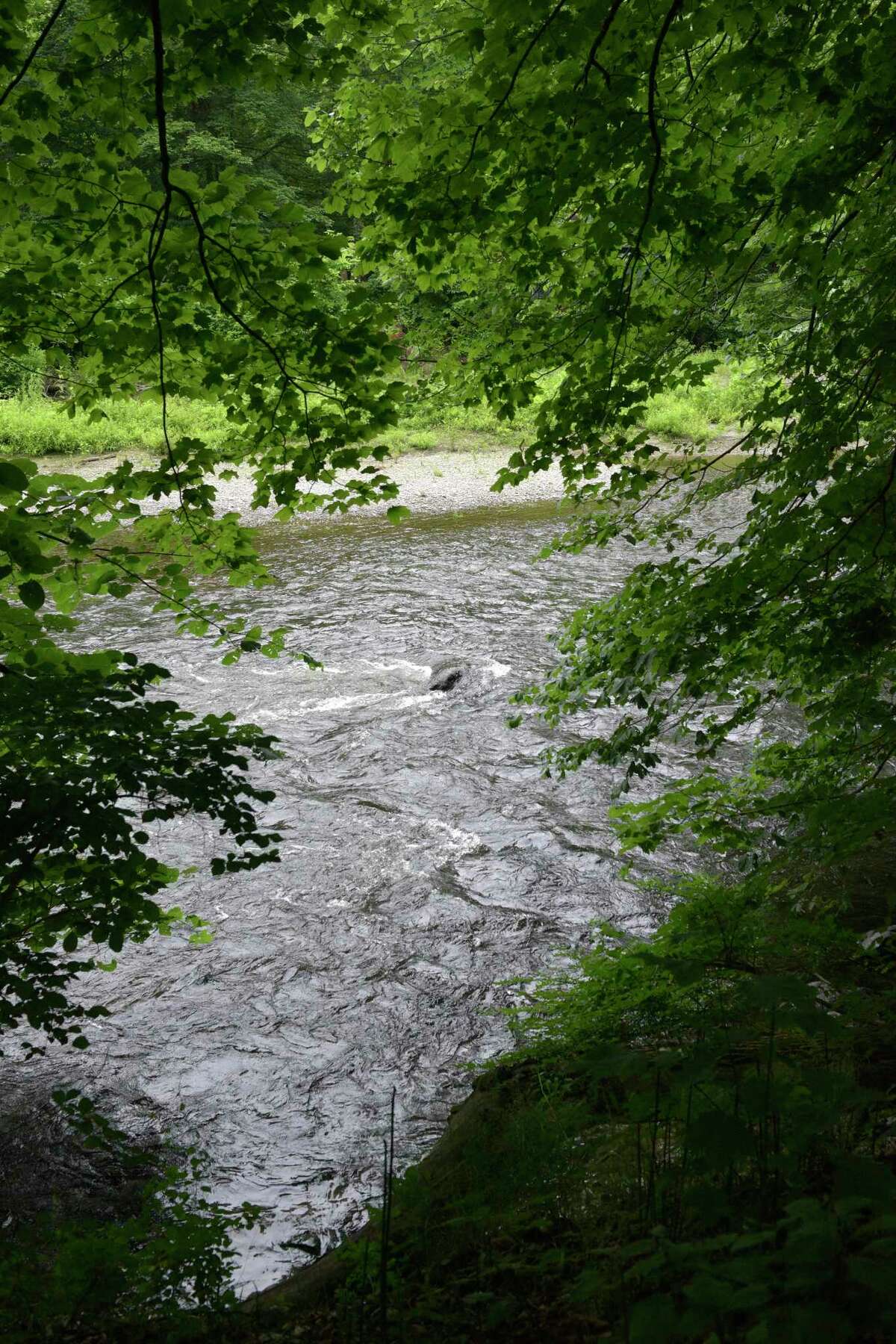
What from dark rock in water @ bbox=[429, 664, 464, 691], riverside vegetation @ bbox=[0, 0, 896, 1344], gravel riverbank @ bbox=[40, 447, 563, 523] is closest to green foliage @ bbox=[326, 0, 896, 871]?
riverside vegetation @ bbox=[0, 0, 896, 1344]

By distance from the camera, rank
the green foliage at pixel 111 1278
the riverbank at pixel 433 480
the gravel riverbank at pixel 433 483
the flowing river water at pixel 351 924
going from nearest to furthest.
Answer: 1. the green foliage at pixel 111 1278
2. the flowing river water at pixel 351 924
3. the riverbank at pixel 433 480
4. the gravel riverbank at pixel 433 483

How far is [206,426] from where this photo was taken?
25.1 metres

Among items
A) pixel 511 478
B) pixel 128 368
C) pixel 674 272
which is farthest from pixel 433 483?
pixel 128 368

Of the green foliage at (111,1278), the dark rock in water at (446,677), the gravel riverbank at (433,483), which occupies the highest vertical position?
the gravel riverbank at (433,483)

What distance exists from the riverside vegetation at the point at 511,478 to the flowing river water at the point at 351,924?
60cm

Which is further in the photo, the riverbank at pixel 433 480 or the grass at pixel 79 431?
the grass at pixel 79 431

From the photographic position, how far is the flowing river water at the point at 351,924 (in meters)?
5.02

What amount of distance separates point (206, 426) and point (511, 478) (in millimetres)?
22465

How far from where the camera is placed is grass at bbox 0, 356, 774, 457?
22.7 metres

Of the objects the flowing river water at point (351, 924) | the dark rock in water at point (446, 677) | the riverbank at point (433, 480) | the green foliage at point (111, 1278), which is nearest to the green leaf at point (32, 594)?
the green foliage at point (111, 1278)

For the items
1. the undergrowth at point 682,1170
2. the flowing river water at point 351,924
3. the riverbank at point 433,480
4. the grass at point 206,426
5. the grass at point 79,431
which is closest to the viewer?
the undergrowth at point 682,1170

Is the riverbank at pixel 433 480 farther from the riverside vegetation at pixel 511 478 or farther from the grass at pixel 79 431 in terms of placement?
the riverside vegetation at pixel 511 478

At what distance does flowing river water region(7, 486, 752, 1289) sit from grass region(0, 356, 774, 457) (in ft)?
36.5

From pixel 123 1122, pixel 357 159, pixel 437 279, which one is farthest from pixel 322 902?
pixel 357 159
